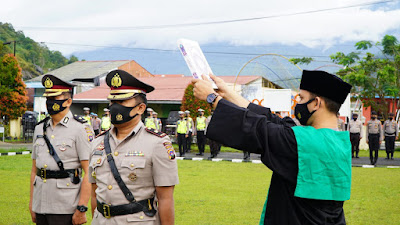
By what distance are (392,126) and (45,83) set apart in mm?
17467

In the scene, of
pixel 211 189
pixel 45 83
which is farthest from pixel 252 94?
pixel 45 83

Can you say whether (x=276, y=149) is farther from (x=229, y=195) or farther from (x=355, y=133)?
(x=355, y=133)

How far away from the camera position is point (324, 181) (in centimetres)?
237

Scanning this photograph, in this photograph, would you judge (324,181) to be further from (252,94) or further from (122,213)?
(252,94)

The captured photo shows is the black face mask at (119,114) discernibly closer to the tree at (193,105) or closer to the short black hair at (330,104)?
the short black hair at (330,104)

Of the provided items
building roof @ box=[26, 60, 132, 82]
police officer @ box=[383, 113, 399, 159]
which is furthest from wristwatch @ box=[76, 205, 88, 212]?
building roof @ box=[26, 60, 132, 82]

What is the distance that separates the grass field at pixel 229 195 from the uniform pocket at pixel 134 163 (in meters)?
4.05

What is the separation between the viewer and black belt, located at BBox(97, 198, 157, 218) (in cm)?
309

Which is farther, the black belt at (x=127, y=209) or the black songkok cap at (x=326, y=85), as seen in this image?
the black belt at (x=127, y=209)

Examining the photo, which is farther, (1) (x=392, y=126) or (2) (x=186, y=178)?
(1) (x=392, y=126)

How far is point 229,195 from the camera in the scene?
9.47 m

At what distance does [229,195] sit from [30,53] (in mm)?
67511

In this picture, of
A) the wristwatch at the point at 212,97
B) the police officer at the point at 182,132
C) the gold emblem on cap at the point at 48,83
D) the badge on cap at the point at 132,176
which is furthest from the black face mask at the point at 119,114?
the police officer at the point at 182,132

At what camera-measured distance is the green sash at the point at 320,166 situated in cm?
233
